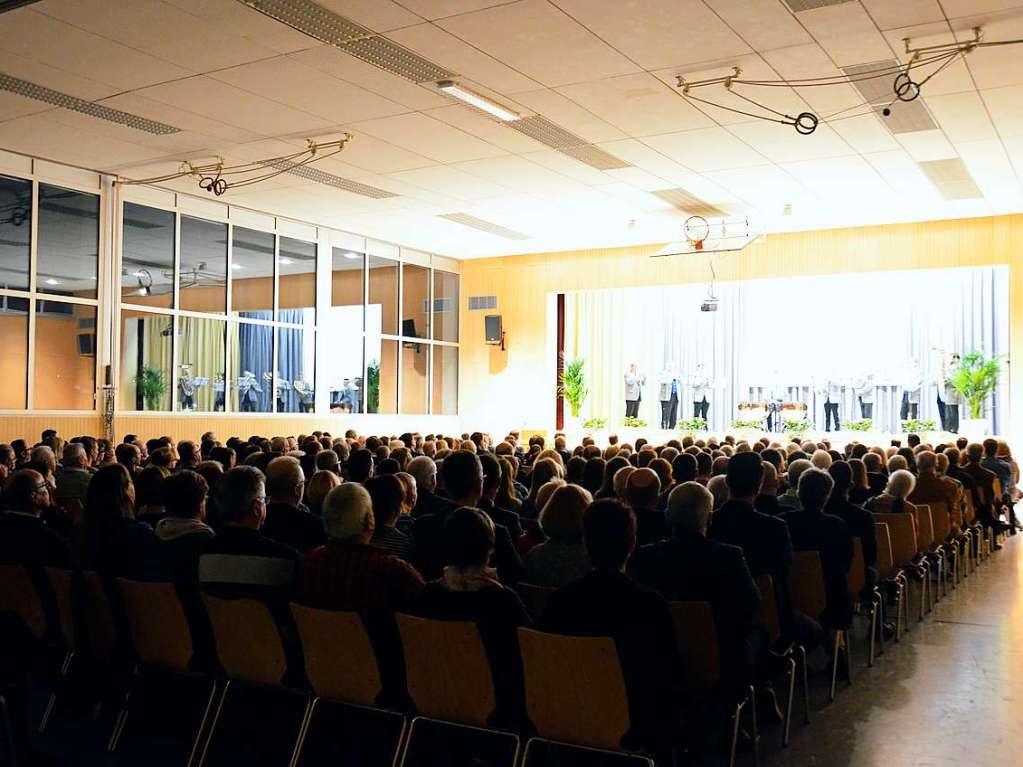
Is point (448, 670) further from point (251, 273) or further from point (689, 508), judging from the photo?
point (251, 273)

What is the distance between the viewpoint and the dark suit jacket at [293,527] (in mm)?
5199

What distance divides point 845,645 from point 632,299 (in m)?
19.8

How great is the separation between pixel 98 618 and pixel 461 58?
642cm

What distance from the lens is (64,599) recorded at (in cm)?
440

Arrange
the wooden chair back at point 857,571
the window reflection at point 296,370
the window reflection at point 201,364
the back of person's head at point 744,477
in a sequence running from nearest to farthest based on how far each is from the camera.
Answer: the back of person's head at point 744,477, the wooden chair back at point 857,571, the window reflection at point 201,364, the window reflection at point 296,370

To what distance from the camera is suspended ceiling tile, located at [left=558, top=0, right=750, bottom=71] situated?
7.88m

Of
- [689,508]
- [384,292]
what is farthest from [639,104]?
[384,292]

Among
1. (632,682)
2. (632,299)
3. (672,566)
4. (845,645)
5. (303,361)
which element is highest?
(632,299)

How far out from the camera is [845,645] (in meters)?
5.75

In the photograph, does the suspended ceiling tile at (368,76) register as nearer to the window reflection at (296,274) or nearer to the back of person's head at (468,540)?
the back of person's head at (468,540)

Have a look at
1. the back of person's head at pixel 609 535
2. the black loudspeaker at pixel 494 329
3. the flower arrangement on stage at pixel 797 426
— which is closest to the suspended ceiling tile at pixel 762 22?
the back of person's head at pixel 609 535

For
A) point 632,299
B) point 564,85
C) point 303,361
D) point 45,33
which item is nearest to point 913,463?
point 564,85

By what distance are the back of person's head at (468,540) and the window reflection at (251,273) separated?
13807 millimetres

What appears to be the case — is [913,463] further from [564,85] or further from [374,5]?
[374,5]
